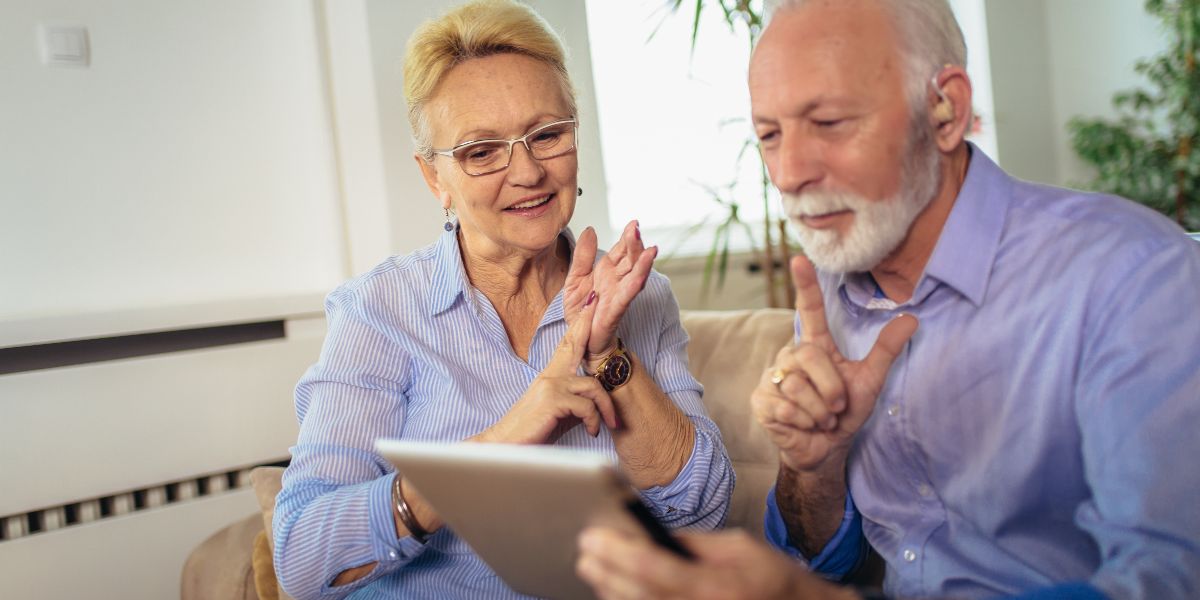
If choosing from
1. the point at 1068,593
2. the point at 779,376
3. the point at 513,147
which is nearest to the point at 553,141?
the point at 513,147

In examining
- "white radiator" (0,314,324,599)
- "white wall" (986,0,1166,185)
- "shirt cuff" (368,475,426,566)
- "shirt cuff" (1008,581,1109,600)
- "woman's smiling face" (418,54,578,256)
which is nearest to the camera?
"shirt cuff" (1008,581,1109,600)

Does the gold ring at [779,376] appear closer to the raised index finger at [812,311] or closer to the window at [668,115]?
the raised index finger at [812,311]

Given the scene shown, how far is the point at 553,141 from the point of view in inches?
65.5

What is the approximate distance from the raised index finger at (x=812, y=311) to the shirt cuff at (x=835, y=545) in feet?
1.14

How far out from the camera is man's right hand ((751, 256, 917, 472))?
1.08m

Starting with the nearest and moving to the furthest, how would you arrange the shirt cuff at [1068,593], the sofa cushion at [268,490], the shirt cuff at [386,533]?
the shirt cuff at [1068,593], the shirt cuff at [386,533], the sofa cushion at [268,490]

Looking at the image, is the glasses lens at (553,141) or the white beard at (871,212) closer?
the white beard at (871,212)

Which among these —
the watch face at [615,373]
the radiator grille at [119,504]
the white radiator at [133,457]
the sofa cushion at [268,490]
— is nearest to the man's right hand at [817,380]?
the watch face at [615,373]

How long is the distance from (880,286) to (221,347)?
6.39 ft

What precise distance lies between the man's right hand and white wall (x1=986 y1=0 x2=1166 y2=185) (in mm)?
4004

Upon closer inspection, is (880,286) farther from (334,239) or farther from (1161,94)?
(1161,94)

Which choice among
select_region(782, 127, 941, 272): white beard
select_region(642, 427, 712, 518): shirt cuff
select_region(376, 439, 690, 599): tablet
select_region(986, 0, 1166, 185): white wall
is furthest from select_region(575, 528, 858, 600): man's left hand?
select_region(986, 0, 1166, 185): white wall

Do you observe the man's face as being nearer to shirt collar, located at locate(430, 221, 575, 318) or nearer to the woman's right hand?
the woman's right hand

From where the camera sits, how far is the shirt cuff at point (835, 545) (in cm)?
138
